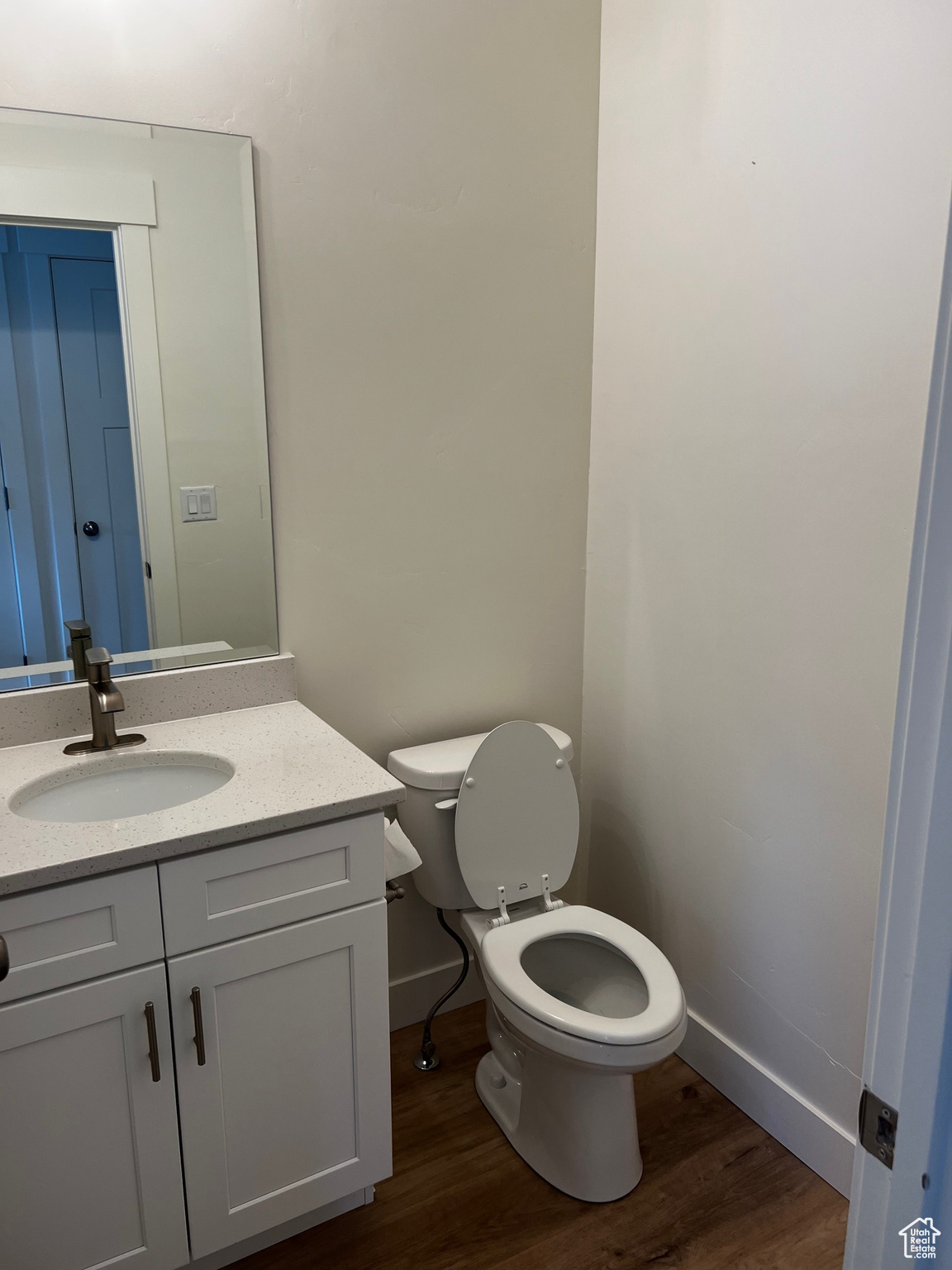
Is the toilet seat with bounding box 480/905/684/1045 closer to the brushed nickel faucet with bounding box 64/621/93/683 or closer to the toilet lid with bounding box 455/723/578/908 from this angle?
the toilet lid with bounding box 455/723/578/908

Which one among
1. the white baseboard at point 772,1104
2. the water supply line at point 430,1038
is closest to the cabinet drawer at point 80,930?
the water supply line at point 430,1038

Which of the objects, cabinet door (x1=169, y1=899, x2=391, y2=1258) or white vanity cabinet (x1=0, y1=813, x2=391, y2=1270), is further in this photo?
cabinet door (x1=169, y1=899, x2=391, y2=1258)

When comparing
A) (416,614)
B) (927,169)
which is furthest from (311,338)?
(927,169)

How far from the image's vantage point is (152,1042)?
4.24ft

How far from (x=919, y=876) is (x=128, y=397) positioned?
149 centimetres

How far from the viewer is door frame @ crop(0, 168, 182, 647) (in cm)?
149

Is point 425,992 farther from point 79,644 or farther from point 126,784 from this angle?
point 79,644

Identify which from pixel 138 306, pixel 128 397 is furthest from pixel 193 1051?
pixel 138 306

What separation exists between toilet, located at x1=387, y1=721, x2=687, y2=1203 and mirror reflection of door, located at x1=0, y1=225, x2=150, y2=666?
2.46ft

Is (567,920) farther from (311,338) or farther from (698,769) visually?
(311,338)

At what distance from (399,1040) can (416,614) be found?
3.36 ft

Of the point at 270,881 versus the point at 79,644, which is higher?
the point at 79,644

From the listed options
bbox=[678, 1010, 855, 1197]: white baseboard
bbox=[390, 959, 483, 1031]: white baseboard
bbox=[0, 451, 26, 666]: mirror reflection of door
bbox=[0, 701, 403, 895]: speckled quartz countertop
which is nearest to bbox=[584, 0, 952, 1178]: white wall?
bbox=[678, 1010, 855, 1197]: white baseboard

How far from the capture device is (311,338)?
1.79m
